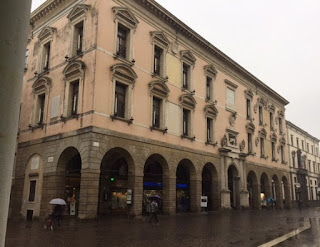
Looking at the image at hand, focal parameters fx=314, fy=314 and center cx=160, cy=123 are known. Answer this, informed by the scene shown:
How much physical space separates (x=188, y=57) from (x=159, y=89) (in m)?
5.56

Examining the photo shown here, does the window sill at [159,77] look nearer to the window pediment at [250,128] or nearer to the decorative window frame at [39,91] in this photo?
the decorative window frame at [39,91]

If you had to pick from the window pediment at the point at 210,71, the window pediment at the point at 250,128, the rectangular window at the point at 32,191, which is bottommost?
the rectangular window at the point at 32,191

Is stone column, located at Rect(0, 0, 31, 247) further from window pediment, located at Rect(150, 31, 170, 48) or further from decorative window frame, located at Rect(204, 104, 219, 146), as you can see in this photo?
decorative window frame, located at Rect(204, 104, 219, 146)

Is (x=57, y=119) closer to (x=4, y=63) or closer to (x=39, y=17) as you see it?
(x=39, y=17)

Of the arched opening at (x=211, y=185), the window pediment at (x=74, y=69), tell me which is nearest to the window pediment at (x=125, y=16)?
the window pediment at (x=74, y=69)

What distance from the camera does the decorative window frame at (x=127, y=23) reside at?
21234 mm

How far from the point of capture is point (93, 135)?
18594mm

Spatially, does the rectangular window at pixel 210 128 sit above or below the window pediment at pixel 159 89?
below

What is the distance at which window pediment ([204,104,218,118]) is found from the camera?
29.0m

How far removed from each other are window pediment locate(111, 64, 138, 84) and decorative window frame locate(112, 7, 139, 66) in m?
0.59

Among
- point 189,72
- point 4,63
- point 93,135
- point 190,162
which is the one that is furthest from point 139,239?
point 189,72

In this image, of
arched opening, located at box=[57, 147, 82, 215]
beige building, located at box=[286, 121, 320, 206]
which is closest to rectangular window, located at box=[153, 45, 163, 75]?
arched opening, located at box=[57, 147, 82, 215]

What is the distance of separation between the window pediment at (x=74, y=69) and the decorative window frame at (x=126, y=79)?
1958 mm

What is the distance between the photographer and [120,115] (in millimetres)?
21078
